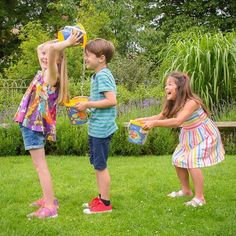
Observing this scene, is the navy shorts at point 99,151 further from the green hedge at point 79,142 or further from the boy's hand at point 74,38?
the green hedge at point 79,142

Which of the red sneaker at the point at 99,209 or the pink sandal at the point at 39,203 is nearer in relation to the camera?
the red sneaker at the point at 99,209

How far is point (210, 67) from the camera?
28.4 ft

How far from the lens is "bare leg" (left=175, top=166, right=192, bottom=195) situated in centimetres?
473

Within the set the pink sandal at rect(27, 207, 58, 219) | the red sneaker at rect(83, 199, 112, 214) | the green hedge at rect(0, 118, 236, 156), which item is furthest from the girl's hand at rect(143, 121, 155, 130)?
the green hedge at rect(0, 118, 236, 156)

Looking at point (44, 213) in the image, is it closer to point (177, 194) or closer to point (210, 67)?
point (177, 194)

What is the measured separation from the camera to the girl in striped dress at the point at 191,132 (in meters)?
4.49

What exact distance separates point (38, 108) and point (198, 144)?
4.99 feet

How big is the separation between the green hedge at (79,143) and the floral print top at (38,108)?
11.2ft

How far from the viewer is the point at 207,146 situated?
4.56 meters

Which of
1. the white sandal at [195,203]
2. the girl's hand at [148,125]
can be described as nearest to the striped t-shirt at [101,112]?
the girl's hand at [148,125]

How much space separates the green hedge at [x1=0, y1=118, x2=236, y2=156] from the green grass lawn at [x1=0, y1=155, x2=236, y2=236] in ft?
2.38

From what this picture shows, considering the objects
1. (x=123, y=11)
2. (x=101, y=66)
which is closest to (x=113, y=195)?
(x=101, y=66)

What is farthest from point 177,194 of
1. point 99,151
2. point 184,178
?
point 99,151

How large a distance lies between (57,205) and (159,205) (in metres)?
0.92
